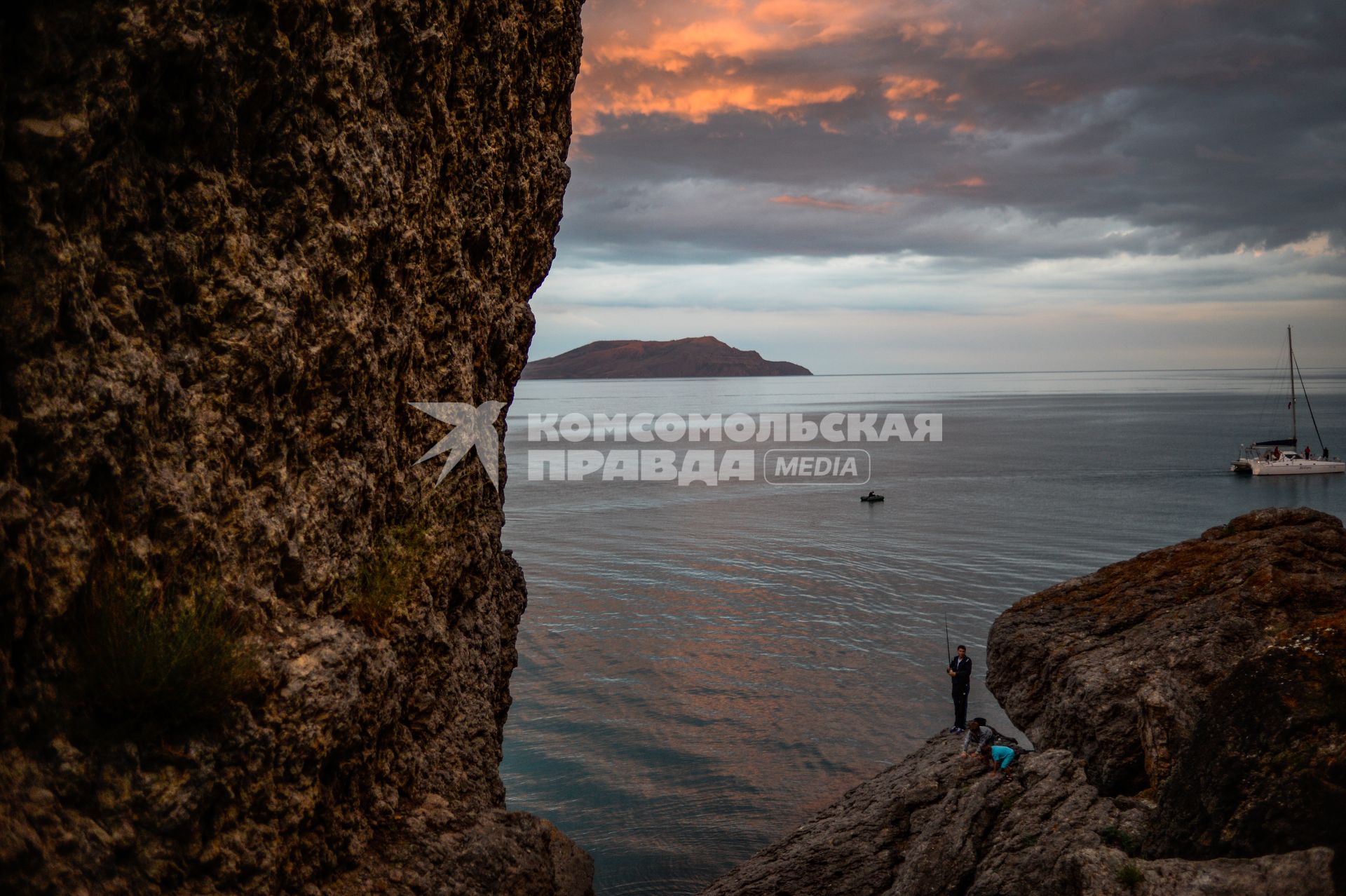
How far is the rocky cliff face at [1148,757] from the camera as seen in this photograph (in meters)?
8.29

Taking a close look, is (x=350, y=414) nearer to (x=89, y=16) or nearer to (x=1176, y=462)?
(x=89, y=16)

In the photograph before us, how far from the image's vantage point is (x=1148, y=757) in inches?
471

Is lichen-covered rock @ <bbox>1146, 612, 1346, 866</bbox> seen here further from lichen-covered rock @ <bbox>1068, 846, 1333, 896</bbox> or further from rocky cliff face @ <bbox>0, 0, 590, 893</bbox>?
rocky cliff face @ <bbox>0, 0, 590, 893</bbox>

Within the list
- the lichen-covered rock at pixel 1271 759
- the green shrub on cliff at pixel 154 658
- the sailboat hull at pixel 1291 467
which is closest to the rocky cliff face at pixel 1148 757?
the lichen-covered rock at pixel 1271 759

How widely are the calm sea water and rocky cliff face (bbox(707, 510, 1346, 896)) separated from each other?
5.66 m

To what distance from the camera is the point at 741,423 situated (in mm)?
175125

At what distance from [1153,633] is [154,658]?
14459 mm

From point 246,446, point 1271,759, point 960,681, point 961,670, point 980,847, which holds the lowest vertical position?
point 980,847

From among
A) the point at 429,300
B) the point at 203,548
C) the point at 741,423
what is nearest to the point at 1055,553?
the point at 429,300

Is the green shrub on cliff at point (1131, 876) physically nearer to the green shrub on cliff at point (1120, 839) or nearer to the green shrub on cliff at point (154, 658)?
the green shrub on cliff at point (1120, 839)

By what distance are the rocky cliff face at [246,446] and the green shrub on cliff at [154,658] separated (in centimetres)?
2

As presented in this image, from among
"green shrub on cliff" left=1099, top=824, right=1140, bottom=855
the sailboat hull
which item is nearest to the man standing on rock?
"green shrub on cliff" left=1099, top=824, right=1140, bottom=855

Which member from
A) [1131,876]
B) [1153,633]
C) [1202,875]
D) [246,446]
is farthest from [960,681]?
[246,446]

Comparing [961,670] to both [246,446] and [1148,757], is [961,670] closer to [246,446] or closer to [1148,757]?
[1148,757]
